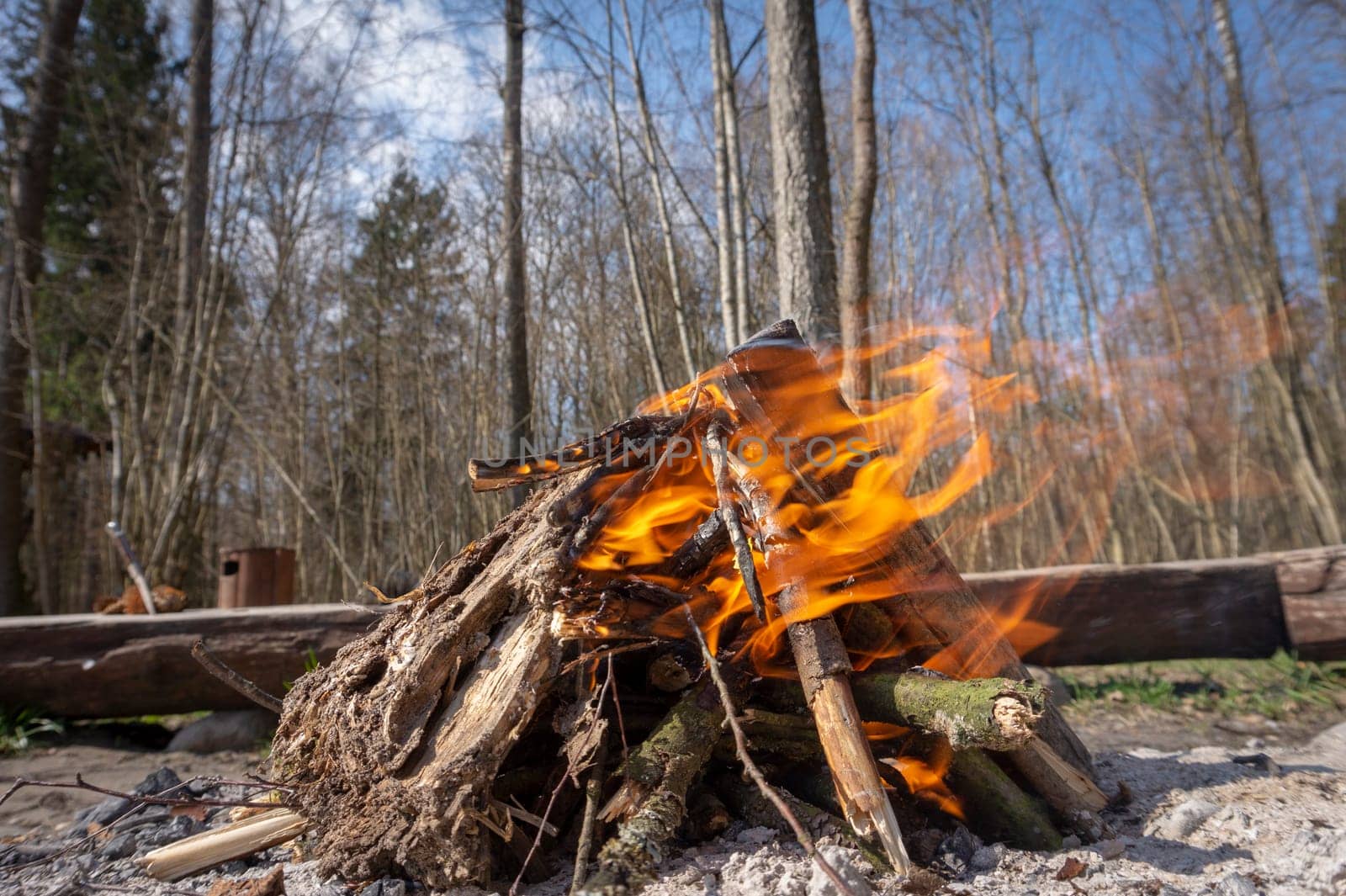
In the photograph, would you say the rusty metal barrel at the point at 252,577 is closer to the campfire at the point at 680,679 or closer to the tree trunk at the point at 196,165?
the campfire at the point at 680,679

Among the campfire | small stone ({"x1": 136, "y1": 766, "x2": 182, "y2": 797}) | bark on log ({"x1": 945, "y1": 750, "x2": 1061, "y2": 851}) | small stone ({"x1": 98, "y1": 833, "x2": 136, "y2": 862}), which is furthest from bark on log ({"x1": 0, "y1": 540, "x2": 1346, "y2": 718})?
bark on log ({"x1": 945, "y1": 750, "x2": 1061, "y2": 851})

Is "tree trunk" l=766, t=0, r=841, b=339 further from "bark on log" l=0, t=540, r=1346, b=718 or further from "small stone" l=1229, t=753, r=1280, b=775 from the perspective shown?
"small stone" l=1229, t=753, r=1280, b=775

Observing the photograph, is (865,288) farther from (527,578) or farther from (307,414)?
(307,414)

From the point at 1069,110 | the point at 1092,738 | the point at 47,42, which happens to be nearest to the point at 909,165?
the point at 1069,110

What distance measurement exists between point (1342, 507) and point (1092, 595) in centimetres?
1086

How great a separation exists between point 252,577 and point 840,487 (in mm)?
4363

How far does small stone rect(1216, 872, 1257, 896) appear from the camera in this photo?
1.50 metres

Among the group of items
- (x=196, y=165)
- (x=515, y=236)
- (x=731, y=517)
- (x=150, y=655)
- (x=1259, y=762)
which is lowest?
(x=1259, y=762)

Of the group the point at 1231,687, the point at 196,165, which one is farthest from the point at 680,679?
the point at 196,165

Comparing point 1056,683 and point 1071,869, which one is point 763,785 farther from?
point 1056,683

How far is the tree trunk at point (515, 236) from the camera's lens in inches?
275

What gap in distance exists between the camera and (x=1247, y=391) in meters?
13.2

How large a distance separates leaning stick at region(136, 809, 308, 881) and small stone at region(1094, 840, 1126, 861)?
202 cm

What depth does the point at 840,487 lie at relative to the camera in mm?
2014
